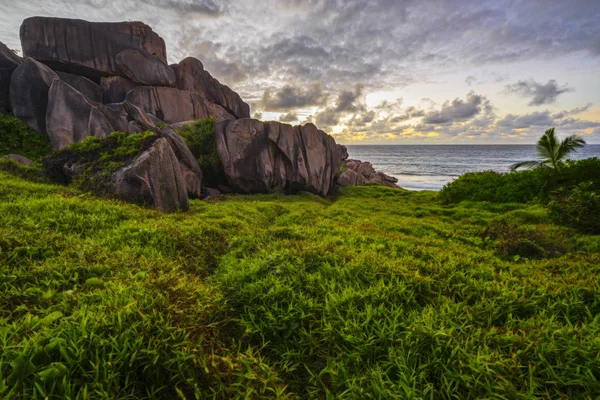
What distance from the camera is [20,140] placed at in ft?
51.6


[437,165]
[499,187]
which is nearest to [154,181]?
[499,187]

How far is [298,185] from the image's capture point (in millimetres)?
20828

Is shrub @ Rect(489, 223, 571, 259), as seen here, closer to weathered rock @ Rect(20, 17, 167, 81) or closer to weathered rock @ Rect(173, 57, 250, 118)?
weathered rock @ Rect(20, 17, 167, 81)

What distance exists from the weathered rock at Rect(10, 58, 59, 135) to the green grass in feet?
52.8

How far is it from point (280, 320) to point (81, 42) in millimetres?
37043

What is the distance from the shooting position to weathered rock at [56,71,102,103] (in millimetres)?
25672

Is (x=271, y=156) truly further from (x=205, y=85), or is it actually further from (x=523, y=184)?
(x=205, y=85)

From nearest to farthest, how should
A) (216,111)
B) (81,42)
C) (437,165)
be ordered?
(81,42) < (216,111) < (437,165)

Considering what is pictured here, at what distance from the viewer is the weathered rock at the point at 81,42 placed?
2591 cm

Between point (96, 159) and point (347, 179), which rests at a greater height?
point (96, 159)

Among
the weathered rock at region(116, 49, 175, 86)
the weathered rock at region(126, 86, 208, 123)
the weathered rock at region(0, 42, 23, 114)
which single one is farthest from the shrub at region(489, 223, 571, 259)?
the weathered rock at region(116, 49, 175, 86)

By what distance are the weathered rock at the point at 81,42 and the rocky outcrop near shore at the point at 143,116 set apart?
87mm

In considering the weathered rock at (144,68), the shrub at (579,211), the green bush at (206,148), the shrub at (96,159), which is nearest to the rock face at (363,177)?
the green bush at (206,148)

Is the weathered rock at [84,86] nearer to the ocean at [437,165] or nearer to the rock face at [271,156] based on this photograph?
the rock face at [271,156]
